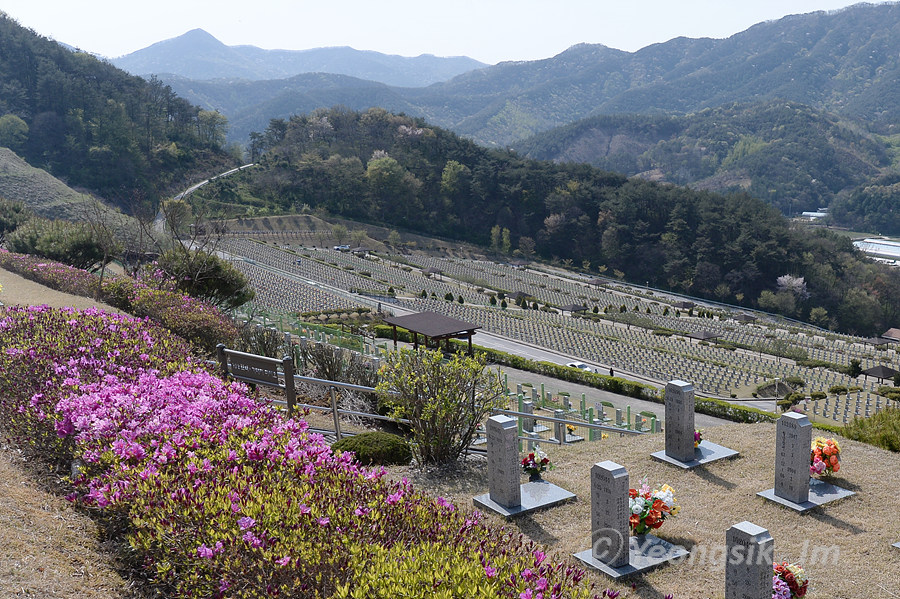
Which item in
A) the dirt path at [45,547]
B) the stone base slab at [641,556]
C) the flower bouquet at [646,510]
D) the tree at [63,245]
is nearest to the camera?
the dirt path at [45,547]

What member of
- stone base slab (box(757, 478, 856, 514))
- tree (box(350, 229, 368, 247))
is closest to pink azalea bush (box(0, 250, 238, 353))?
stone base slab (box(757, 478, 856, 514))

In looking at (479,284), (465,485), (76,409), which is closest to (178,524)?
(76,409)

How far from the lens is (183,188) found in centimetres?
10325

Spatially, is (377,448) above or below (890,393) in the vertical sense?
above

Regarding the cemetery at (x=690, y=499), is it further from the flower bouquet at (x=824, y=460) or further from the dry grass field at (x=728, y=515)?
the flower bouquet at (x=824, y=460)

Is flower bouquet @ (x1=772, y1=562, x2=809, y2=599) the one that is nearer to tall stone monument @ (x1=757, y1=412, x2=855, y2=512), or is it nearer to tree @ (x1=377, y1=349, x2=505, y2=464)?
tall stone monument @ (x1=757, y1=412, x2=855, y2=512)

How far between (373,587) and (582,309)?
56.5m

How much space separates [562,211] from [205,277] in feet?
310

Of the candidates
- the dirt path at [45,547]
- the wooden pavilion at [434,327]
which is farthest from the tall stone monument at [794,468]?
the wooden pavilion at [434,327]

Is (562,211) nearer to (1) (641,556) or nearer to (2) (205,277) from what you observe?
(2) (205,277)

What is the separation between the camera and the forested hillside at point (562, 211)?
89.8 m

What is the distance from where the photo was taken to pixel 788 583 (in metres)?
5.87

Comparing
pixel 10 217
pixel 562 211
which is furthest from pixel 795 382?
pixel 562 211

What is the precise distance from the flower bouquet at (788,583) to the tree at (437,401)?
438 centimetres
